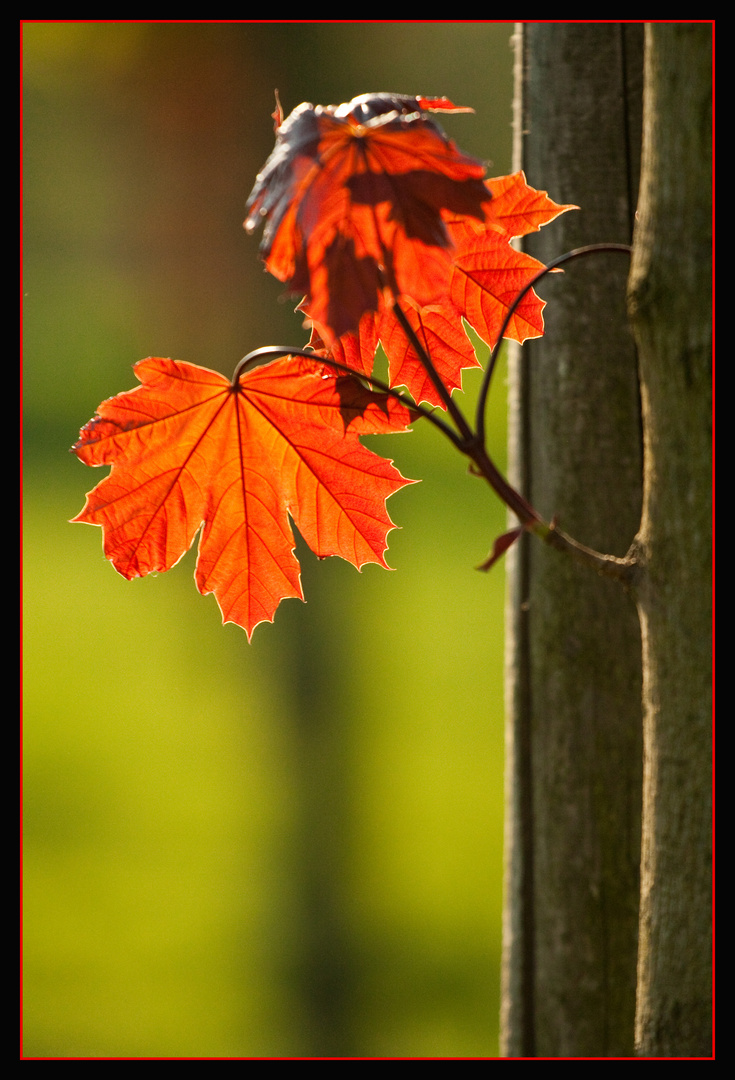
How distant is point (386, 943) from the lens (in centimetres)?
371

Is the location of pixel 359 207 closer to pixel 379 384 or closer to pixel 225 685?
pixel 379 384

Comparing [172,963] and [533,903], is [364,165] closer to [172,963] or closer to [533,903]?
[533,903]

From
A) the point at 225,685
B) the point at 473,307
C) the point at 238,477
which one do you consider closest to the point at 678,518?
the point at 473,307

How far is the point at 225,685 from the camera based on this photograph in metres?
5.39

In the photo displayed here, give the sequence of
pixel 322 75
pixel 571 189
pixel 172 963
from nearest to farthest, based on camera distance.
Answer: pixel 571 189
pixel 322 75
pixel 172 963

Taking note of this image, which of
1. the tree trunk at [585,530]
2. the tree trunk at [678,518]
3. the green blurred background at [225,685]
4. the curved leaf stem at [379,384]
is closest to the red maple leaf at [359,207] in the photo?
the curved leaf stem at [379,384]

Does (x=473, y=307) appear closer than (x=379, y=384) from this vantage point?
No

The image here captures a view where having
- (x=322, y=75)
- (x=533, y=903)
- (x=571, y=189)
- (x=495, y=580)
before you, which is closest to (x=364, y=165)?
(x=571, y=189)

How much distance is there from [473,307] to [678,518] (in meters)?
0.22

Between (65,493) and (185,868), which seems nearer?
(185,868)

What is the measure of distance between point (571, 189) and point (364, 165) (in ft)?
1.66

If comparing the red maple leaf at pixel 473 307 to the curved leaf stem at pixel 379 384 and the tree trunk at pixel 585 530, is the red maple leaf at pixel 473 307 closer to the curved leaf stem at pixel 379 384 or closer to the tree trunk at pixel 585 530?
the curved leaf stem at pixel 379 384

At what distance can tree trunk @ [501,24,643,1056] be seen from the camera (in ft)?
3.01

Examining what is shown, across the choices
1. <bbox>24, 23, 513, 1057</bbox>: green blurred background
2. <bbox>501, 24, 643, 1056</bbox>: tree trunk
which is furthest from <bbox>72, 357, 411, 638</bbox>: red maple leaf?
<bbox>24, 23, 513, 1057</bbox>: green blurred background
